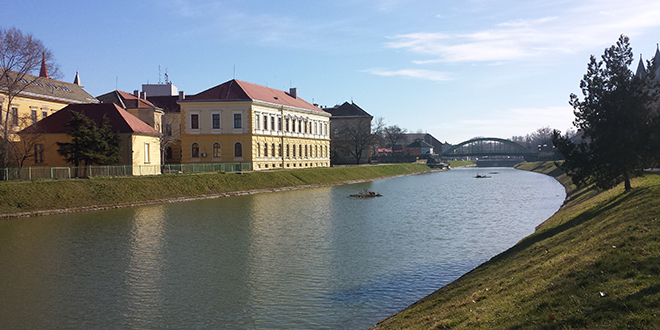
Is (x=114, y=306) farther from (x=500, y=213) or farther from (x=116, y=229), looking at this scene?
(x=500, y=213)

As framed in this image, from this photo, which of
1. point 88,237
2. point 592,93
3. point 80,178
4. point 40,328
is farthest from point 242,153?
point 40,328

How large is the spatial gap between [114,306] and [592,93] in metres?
21.9

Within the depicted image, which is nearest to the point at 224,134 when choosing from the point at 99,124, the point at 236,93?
the point at 236,93

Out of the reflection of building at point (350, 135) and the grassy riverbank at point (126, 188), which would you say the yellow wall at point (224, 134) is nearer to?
the grassy riverbank at point (126, 188)

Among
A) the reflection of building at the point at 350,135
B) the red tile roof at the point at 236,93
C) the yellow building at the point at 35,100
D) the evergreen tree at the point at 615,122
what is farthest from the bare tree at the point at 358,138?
the evergreen tree at the point at 615,122

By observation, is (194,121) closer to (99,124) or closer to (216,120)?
(216,120)

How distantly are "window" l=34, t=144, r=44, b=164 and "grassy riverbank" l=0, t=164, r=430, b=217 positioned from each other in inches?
450

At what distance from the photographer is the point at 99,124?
50.0 meters

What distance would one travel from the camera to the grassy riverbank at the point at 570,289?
8.55 metres

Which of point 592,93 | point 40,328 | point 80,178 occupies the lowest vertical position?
point 40,328

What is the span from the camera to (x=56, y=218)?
3362 centimetres

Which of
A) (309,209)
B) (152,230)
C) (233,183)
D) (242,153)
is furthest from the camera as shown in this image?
(242,153)

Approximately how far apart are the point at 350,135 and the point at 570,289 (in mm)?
107162

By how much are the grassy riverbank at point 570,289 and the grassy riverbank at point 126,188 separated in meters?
32.0
